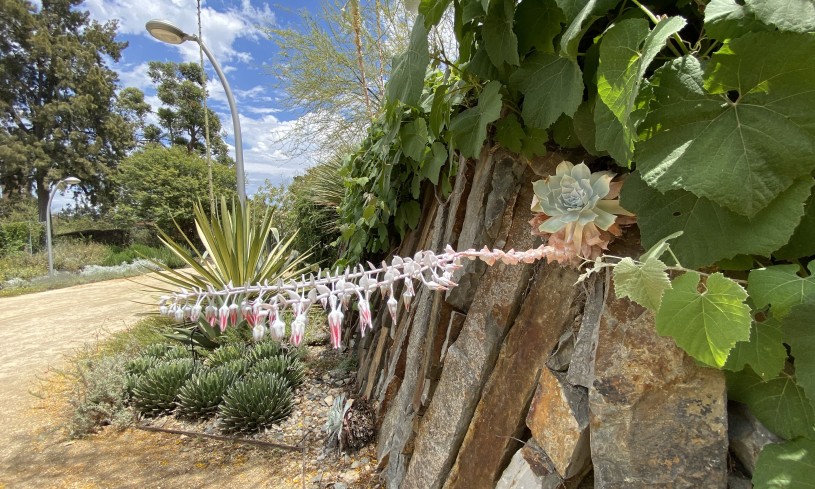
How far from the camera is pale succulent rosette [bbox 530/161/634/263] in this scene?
0.78 m

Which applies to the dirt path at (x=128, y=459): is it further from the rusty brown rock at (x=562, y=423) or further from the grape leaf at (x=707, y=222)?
the grape leaf at (x=707, y=222)

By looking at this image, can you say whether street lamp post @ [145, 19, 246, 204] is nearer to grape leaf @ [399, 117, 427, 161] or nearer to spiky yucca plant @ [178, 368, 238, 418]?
spiky yucca plant @ [178, 368, 238, 418]

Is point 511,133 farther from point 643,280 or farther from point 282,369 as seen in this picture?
point 282,369

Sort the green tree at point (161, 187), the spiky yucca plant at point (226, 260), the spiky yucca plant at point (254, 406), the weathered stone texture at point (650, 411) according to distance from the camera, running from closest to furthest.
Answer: the weathered stone texture at point (650, 411)
the spiky yucca plant at point (254, 406)
the spiky yucca plant at point (226, 260)
the green tree at point (161, 187)

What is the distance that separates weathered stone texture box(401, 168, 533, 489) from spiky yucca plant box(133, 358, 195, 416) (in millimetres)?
2655

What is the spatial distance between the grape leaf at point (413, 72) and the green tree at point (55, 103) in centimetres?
3118

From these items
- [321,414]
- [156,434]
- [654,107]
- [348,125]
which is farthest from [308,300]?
[348,125]

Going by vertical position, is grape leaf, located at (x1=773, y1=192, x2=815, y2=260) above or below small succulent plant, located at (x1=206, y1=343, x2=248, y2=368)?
above

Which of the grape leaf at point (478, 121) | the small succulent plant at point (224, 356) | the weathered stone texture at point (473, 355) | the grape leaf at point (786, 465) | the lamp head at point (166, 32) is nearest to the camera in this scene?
the grape leaf at point (786, 465)

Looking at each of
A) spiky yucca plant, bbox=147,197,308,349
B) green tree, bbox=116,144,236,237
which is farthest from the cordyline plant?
green tree, bbox=116,144,236,237

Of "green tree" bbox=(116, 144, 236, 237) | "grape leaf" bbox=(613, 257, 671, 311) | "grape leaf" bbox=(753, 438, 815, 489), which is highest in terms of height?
"green tree" bbox=(116, 144, 236, 237)

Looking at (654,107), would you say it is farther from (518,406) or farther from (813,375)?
(518,406)

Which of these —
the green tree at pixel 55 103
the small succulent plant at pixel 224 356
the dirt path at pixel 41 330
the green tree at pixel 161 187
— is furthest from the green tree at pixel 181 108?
the small succulent plant at pixel 224 356

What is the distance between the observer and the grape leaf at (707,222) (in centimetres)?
57
